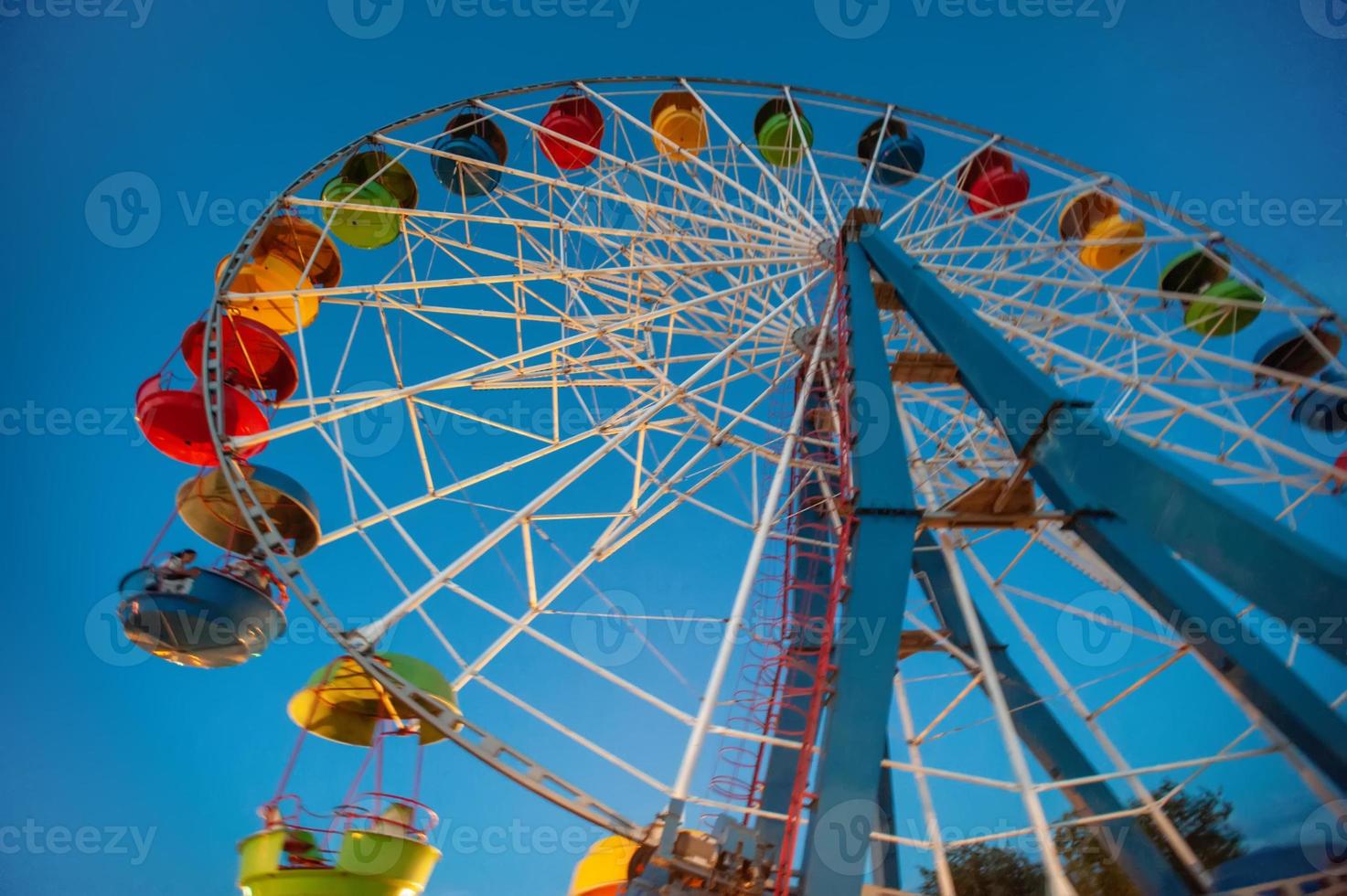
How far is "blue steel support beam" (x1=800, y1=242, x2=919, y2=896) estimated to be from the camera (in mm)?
4836

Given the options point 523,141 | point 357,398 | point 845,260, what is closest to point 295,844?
point 357,398

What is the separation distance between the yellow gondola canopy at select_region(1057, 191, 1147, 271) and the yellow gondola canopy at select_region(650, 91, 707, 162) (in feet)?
18.6

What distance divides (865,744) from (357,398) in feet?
20.3

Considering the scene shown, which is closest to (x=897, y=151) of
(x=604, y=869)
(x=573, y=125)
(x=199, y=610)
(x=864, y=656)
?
(x=573, y=125)

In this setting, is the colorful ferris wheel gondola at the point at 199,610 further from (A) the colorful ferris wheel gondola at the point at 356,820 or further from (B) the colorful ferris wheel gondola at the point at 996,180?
(B) the colorful ferris wheel gondola at the point at 996,180

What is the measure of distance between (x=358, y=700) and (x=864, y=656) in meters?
3.66

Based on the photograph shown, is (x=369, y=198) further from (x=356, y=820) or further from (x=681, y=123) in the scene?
(x=356, y=820)

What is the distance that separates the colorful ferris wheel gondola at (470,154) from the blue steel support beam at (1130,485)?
6334 millimetres

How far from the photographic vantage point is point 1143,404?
39.4 ft

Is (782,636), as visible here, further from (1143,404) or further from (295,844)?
(1143,404)

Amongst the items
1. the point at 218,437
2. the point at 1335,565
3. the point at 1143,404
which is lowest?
the point at 1335,565

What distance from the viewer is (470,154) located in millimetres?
11047

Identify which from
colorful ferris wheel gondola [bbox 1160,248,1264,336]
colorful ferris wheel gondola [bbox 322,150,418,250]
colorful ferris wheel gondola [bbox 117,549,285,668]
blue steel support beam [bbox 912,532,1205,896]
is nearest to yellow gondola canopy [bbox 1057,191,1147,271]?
colorful ferris wheel gondola [bbox 1160,248,1264,336]

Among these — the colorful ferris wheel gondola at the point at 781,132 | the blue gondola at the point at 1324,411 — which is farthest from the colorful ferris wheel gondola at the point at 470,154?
the blue gondola at the point at 1324,411
